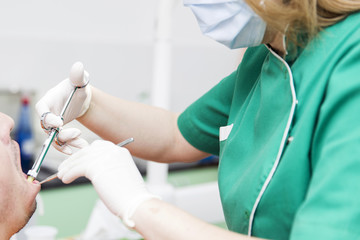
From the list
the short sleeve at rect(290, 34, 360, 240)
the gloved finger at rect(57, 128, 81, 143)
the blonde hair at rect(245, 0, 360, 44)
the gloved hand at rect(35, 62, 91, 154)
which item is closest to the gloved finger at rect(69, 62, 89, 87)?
the gloved hand at rect(35, 62, 91, 154)

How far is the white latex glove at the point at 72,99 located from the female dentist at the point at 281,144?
144mm

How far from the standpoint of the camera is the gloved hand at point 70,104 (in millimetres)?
1363

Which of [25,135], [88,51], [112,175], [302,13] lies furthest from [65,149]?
[88,51]

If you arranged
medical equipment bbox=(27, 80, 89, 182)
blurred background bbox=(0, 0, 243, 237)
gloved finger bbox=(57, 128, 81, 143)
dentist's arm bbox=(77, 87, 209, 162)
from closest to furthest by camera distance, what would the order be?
medical equipment bbox=(27, 80, 89, 182) → gloved finger bbox=(57, 128, 81, 143) → dentist's arm bbox=(77, 87, 209, 162) → blurred background bbox=(0, 0, 243, 237)

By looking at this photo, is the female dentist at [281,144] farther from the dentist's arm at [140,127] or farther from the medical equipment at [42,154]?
the dentist's arm at [140,127]

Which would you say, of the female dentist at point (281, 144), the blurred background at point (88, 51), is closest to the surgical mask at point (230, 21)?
the female dentist at point (281, 144)

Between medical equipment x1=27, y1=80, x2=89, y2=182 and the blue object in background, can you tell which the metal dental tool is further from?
the blue object in background

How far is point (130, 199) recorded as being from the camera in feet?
3.27

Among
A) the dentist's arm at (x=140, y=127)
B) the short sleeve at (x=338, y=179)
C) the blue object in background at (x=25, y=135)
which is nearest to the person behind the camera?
the short sleeve at (x=338, y=179)

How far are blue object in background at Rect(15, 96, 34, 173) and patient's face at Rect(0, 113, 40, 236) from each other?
1.21 m

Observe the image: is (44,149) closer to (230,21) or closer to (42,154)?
(42,154)

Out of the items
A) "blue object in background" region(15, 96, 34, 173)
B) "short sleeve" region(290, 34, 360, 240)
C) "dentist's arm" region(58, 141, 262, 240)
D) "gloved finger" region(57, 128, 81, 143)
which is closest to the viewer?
"short sleeve" region(290, 34, 360, 240)

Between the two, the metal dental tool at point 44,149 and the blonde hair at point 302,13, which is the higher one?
the blonde hair at point 302,13

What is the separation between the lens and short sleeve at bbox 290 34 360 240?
31.1 inches
